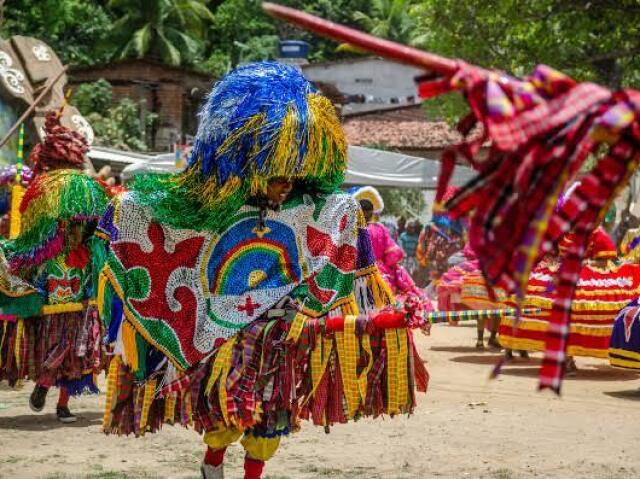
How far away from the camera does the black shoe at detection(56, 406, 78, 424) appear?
25.4 ft

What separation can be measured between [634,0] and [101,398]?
10578mm

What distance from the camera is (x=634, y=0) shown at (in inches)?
636

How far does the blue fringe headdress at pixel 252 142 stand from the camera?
4789 millimetres

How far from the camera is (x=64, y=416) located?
7.78 metres

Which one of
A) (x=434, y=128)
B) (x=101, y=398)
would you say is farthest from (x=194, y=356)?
(x=434, y=128)

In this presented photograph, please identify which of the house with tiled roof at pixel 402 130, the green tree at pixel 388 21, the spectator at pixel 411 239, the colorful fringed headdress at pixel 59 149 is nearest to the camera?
the colorful fringed headdress at pixel 59 149

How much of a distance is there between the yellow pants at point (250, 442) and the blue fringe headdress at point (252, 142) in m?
0.93

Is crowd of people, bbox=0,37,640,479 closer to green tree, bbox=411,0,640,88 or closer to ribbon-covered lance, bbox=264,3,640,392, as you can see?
ribbon-covered lance, bbox=264,3,640,392

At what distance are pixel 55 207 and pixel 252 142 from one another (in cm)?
286

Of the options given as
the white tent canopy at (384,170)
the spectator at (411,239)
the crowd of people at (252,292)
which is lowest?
the crowd of people at (252,292)

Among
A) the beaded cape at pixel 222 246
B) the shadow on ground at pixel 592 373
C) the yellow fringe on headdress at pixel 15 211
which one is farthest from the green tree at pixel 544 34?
the beaded cape at pixel 222 246

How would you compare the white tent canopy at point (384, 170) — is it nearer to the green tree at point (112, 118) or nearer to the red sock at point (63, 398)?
the green tree at point (112, 118)

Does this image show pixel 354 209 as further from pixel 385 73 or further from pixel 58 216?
pixel 385 73

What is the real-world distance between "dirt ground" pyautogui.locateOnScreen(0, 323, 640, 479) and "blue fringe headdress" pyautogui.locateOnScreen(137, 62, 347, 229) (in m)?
1.79
